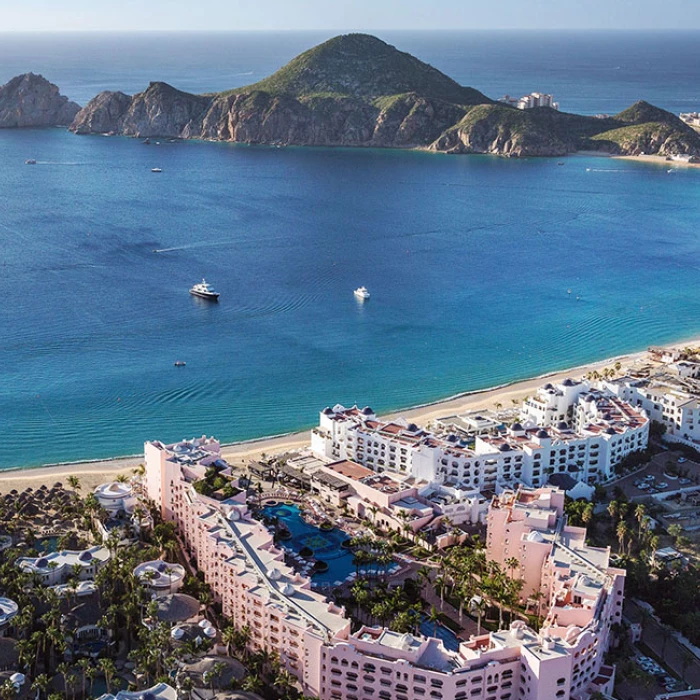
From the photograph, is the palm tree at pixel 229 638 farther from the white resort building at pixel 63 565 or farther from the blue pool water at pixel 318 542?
the white resort building at pixel 63 565

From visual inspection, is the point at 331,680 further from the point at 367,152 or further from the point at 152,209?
the point at 367,152

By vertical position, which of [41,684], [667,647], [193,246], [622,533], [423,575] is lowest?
[667,647]

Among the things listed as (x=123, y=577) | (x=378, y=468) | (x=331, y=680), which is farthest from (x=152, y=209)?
(x=331, y=680)

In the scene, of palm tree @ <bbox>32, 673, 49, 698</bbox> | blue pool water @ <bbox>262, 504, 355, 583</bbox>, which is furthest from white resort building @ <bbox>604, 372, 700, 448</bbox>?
palm tree @ <bbox>32, 673, 49, 698</bbox>

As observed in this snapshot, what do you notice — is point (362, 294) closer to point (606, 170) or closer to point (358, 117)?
point (606, 170)

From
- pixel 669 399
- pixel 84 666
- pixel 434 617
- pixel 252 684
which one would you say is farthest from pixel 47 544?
pixel 669 399

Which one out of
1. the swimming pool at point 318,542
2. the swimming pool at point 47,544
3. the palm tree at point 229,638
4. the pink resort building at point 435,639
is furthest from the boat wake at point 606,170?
the palm tree at point 229,638
